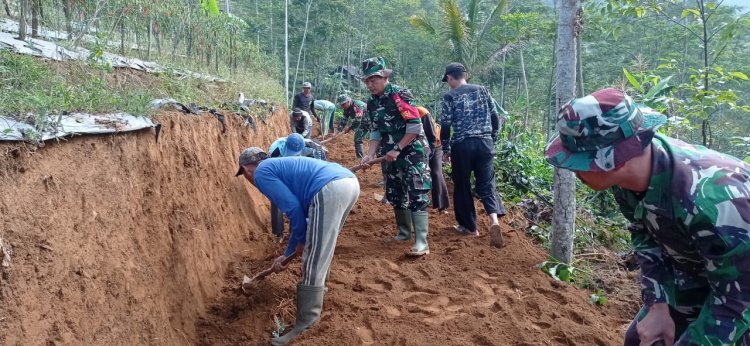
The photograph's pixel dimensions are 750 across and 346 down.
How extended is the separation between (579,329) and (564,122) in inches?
92.2

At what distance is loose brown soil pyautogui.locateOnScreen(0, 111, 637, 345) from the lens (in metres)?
2.36

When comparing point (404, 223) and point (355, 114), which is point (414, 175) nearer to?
point (404, 223)

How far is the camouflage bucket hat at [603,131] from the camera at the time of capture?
1487mm

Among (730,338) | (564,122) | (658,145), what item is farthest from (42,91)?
(730,338)

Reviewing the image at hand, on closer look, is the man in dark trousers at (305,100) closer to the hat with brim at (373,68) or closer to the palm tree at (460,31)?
the palm tree at (460,31)

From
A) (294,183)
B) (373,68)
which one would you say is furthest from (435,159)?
(294,183)

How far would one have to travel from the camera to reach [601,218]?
639 centimetres

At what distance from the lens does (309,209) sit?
3340 mm

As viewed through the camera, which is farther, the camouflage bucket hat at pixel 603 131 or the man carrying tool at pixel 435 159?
the man carrying tool at pixel 435 159

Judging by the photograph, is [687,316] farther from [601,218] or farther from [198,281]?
[601,218]

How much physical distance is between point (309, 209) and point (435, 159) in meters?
3.12

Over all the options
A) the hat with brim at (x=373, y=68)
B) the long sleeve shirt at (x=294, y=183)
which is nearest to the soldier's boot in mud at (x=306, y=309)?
the long sleeve shirt at (x=294, y=183)

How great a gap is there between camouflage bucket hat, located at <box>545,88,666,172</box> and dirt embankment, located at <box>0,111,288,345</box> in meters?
2.36

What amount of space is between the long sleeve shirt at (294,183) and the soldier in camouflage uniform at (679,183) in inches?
78.4
